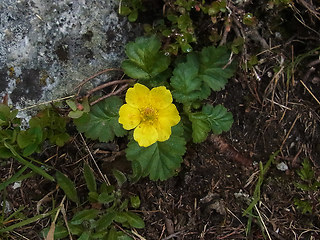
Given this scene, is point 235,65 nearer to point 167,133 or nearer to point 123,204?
point 167,133

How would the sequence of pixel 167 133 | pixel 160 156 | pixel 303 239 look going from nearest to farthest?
pixel 167 133
pixel 160 156
pixel 303 239

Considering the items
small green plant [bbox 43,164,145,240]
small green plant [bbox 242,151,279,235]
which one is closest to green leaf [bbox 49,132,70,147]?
small green plant [bbox 43,164,145,240]

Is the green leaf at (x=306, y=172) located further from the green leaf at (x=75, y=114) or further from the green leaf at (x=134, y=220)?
the green leaf at (x=75, y=114)

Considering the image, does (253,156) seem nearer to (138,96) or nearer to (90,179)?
(138,96)

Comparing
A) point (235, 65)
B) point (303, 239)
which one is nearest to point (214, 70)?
point (235, 65)

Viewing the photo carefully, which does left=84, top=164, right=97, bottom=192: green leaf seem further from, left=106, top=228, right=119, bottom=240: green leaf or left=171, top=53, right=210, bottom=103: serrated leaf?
left=171, top=53, right=210, bottom=103: serrated leaf

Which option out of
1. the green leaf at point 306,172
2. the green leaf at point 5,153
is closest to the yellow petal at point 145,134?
the green leaf at point 5,153

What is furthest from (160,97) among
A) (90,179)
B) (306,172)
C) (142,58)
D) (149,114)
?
(306,172)
